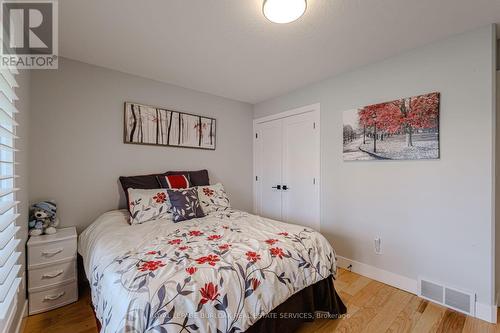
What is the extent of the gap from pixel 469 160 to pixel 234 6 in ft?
7.11

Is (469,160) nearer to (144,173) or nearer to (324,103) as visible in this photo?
(324,103)

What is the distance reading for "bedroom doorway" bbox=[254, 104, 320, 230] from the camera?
291 centimetres

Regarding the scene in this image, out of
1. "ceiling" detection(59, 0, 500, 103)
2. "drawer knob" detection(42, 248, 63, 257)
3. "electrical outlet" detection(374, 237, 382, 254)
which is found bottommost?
"electrical outlet" detection(374, 237, 382, 254)

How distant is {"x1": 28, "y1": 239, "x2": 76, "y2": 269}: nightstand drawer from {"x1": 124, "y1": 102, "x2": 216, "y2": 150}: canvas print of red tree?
3.85 ft

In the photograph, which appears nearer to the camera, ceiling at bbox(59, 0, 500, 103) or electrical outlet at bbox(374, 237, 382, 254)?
ceiling at bbox(59, 0, 500, 103)

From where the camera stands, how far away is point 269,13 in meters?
1.52

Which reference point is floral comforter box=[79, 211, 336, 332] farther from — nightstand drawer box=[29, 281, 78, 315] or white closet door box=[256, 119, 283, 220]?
white closet door box=[256, 119, 283, 220]

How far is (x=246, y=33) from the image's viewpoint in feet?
6.04

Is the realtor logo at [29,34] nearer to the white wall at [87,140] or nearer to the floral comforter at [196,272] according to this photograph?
the white wall at [87,140]

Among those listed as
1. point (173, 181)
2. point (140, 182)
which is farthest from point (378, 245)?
point (140, 182)

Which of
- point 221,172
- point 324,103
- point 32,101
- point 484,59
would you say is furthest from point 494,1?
point 32,101

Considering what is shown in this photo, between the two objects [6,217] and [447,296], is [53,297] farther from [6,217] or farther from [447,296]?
[447,296]

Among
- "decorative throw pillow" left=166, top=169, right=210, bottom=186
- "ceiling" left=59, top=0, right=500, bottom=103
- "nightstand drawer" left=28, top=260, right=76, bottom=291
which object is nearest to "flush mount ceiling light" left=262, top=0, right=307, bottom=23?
"ceiling" left=59, top=0, right=500, bottom=103

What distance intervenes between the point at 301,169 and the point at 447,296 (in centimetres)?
185
